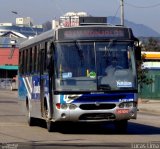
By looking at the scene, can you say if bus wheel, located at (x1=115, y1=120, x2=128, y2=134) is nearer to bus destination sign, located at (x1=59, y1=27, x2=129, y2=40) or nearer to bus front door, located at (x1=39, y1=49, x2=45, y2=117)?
bus front door, located at (x1=39, y1=49, x2=45, y2=117)

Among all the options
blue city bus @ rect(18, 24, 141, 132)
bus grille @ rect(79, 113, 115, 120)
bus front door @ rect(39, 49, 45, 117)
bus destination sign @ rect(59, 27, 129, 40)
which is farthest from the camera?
bus front door @ rect(39, 49, 45, 117)

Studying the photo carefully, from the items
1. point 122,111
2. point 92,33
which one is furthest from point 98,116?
point 92,33

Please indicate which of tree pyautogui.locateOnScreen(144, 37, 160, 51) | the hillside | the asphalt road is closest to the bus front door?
the asphalt road

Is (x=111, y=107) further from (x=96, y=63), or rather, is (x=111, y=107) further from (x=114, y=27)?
(x=114, y=27)

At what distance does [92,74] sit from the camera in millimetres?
16438

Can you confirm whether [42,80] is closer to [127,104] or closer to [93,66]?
[93,66]

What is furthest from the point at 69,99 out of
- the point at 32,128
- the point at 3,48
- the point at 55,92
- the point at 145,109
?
the point at 3,48

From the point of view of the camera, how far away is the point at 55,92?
16500 millimetres

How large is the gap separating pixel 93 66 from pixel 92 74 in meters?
0.24

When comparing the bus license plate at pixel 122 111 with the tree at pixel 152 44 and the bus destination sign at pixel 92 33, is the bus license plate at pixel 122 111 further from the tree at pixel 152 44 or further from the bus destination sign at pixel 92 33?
the tree at pixel 152 44

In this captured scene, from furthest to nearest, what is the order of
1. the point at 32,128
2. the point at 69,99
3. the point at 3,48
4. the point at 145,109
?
the point at 3,48
the point at 145,109
the point at 32,128
the point at 69,99

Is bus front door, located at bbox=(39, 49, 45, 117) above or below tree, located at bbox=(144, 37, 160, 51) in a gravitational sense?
below

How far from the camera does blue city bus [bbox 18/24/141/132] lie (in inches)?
646

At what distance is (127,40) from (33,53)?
430 cm
